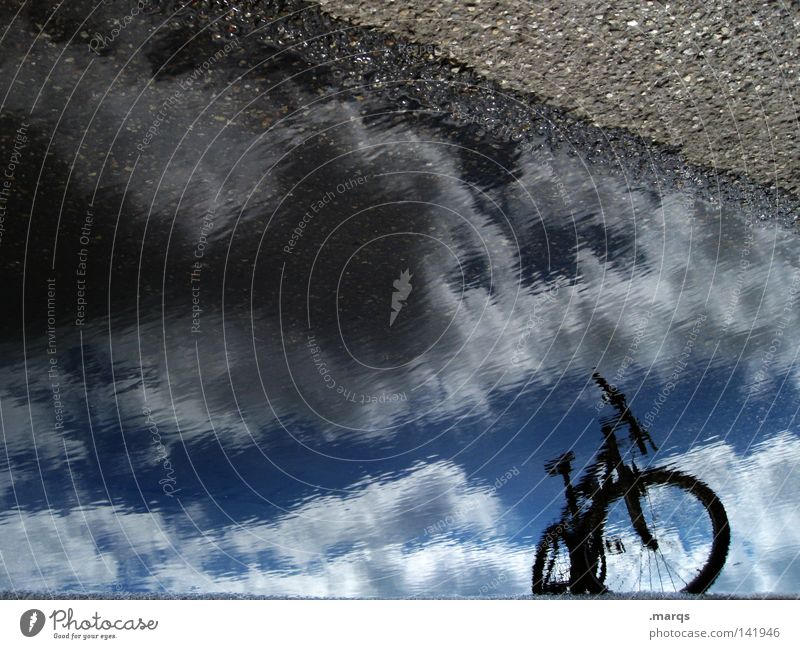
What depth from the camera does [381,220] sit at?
1556 mm

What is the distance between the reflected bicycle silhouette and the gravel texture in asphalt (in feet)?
2.24

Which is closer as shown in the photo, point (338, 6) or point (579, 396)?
point (338, 6)

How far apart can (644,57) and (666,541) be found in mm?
1262

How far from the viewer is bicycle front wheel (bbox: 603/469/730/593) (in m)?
1.81

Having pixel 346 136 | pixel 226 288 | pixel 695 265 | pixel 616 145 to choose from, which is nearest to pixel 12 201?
pixel 226 288

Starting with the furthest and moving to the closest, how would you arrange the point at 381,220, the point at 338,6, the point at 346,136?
1. the point at 381,220
2. the point at 346,136
3. the point at 338,6

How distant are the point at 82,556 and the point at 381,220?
100 cm
